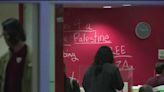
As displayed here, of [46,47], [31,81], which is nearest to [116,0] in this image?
[46,47]

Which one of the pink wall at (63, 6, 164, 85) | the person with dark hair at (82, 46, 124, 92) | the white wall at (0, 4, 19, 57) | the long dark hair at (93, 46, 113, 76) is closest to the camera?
the white wall at (0, 4, 19, 57)

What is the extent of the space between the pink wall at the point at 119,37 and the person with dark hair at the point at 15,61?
14.9 ft

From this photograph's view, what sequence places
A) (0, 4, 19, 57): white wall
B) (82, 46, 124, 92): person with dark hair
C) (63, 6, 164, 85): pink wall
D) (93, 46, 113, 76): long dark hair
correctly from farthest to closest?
(63, 6, 164, 85): pink wall
(93, 46, 113, 76): long dark hair
(82, 46, 124, 92): person with dark hair
(0, 4, 19, 57): white wall

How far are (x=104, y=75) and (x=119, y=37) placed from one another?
3.69 meters

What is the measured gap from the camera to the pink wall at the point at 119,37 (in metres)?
7.61

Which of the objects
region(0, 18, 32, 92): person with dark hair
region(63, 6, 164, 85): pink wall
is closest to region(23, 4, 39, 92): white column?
region(0, 18, 32, 92): person with dark hair

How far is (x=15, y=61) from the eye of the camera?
3033 mm

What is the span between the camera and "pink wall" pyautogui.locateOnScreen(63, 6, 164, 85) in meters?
7.61

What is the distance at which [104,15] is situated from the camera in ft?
25.3

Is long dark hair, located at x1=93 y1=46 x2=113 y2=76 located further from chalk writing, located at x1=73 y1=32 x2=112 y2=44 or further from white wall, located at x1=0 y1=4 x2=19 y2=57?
chalk writing, located at x1=73 y1=32 x2=112 y2=44

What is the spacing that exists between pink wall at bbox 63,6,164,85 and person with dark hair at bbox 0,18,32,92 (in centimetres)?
453

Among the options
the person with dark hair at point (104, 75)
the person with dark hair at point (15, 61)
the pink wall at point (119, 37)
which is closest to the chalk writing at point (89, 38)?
the pink wall at point (119, 37)

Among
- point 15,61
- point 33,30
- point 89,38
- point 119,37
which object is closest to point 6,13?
point 33,30

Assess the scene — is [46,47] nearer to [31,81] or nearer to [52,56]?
[52,56]
